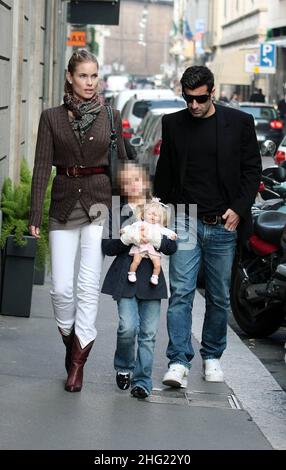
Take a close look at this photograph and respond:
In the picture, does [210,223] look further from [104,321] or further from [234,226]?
[104,321]

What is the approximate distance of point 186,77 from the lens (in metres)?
7.25

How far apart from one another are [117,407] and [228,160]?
1606mm

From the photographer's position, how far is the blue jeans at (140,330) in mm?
7125

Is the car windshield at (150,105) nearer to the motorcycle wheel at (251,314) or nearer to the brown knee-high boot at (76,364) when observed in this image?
the motorcycle wheel at (251,314)

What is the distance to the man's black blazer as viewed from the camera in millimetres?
7391

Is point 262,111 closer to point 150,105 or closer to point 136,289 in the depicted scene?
point 150,105

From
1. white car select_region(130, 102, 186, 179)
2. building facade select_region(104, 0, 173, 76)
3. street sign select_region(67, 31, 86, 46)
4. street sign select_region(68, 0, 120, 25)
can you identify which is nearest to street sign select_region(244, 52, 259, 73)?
street sign select_region(67, 31, 86, 46)

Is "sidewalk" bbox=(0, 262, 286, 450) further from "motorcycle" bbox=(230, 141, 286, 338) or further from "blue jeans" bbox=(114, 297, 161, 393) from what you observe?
"motorcycle" bbox=(230, 141, 286, 338)

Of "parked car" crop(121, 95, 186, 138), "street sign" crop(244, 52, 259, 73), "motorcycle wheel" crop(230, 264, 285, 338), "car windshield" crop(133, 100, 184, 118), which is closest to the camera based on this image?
"motorcycle wheel" crop(230, 264, 285, 338)

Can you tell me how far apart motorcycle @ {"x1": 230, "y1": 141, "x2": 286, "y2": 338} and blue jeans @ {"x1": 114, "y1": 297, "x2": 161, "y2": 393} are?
2131 mm

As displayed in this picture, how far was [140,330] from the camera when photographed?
7176 mm

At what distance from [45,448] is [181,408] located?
131 centimetres

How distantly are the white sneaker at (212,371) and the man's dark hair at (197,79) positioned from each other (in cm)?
175

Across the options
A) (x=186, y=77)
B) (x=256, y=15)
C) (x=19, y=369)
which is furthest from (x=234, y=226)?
(x=256, y=15)
